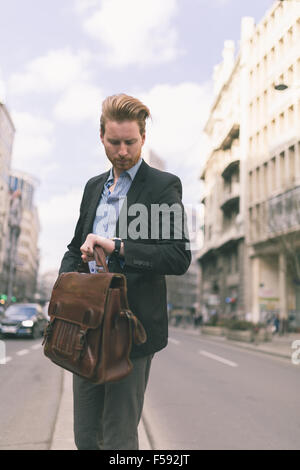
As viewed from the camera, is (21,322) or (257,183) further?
(257,183)

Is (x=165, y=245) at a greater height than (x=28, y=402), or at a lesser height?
greater

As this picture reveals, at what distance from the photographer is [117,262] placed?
188 cm

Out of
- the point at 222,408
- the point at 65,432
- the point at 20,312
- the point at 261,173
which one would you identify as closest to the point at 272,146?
the point at 261,173

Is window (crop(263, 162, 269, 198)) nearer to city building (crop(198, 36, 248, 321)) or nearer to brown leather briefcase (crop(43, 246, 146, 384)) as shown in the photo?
city building (crop(198, 36, 248, 321))

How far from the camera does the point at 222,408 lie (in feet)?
22.1

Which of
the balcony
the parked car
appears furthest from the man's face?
the balcony

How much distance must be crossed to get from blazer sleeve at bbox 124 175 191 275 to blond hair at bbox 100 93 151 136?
30cm

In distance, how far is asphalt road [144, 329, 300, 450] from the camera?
195 inches

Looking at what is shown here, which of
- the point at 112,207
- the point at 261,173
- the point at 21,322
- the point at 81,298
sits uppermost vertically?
the point at 261,173

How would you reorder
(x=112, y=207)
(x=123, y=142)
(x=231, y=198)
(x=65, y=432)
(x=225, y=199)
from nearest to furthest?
1. (x=123, y=142)
2. (x=112, y=207)
3. (x=65, y=432)
4. (x=231, y=198)
5. (x=225, y=199)

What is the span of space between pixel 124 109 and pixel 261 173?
3522 centimetres

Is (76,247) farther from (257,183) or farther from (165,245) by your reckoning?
(257,183)
